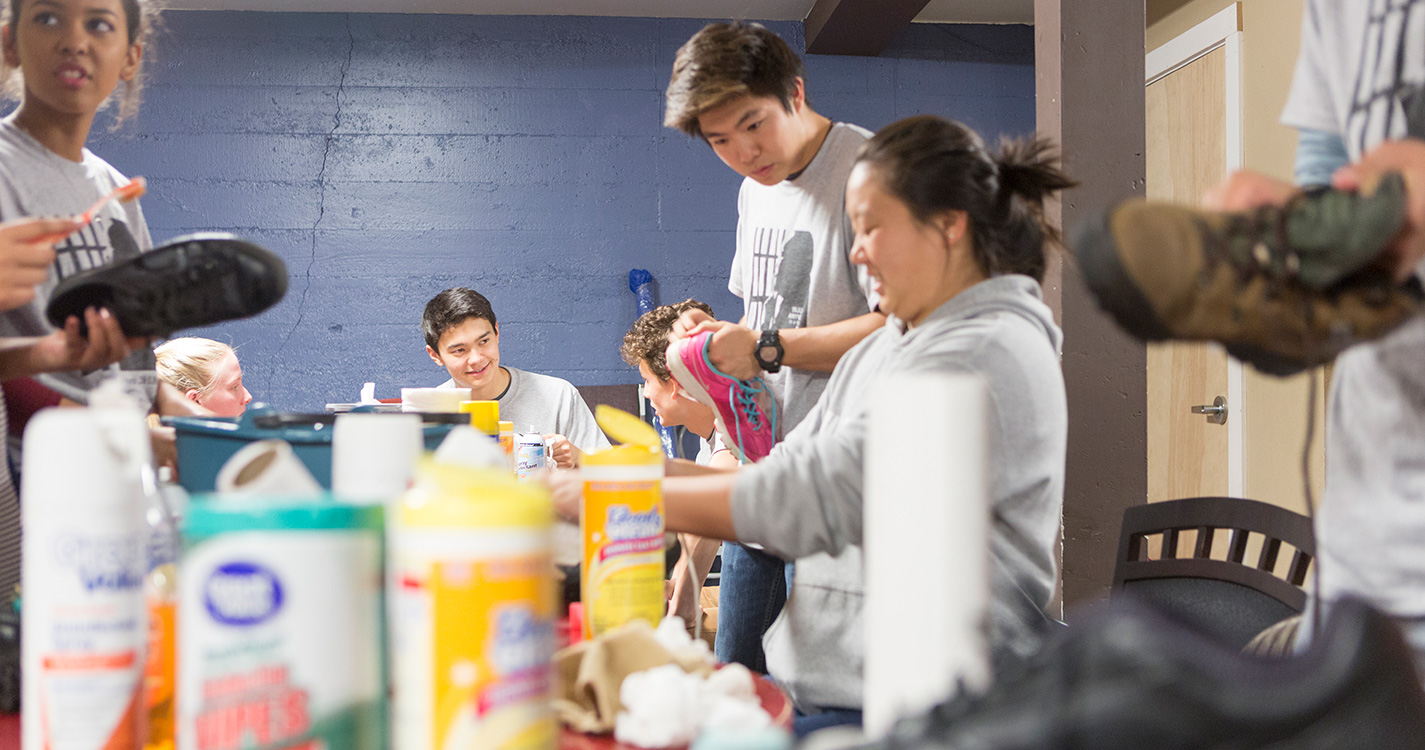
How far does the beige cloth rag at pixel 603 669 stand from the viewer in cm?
75

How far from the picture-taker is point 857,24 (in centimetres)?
388

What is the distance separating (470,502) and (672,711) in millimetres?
308

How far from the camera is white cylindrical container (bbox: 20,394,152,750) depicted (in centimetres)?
56

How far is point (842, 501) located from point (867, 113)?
11.8ft

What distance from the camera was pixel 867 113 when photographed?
4270 mm

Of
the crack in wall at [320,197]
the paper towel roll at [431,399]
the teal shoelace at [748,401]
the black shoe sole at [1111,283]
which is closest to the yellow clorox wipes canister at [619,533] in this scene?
the black shoe sole at [1111,283]

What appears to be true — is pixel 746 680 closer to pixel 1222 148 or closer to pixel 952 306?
pixel 952 306

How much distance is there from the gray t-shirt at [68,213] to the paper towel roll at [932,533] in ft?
3.02

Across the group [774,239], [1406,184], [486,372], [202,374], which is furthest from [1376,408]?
[486,372]

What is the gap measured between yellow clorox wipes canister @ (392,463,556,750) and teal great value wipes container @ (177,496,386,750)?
0.11 ft

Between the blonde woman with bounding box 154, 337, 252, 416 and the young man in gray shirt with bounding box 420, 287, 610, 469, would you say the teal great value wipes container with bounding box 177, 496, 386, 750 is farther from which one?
the young man in gray shirt with bounding box 420, 287, 610, 469

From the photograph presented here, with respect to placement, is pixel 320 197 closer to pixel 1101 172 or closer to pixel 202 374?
pixel 202 374

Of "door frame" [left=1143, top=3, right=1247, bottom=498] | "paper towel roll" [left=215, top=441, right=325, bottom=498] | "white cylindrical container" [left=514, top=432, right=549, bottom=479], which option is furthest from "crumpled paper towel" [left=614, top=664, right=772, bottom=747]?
"door frame" [left=1143, top=3, right=1247, bottom=498]

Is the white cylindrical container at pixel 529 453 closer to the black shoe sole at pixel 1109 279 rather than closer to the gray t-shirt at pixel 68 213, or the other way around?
the gray t-shirt at pixel 68 213
